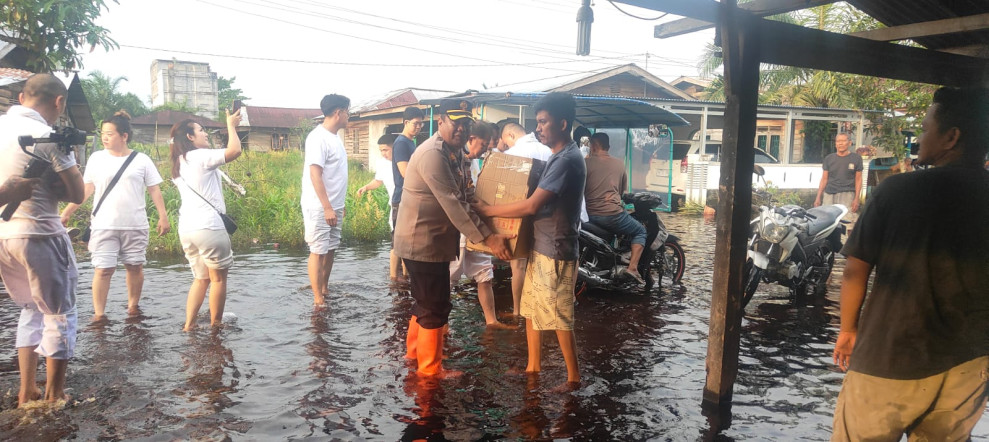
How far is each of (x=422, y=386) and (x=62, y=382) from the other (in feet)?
7.26

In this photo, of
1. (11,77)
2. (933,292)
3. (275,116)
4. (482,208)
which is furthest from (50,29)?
(275,116)

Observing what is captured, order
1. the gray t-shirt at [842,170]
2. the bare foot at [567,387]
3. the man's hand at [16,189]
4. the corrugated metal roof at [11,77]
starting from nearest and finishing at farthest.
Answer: the man's hand at [16,189] → the bare foot at [567,387] → the corrugated metal roof at [11,77] → the gray t-shirt at [842,170]

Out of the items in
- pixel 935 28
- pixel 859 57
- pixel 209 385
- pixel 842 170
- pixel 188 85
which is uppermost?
pixel 188 85

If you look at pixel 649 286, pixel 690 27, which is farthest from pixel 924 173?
pixel 649 286

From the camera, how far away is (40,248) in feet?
12.4

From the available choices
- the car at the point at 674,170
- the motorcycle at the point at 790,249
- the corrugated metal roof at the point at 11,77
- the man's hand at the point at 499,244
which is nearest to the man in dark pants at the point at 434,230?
the man's hand at the point at 499,244

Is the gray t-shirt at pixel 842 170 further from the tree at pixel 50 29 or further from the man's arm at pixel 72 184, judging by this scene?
the tree at pixel 50 29

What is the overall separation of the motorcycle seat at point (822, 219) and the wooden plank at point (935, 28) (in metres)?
3.18

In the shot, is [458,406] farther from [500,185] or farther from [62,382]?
[62,382]

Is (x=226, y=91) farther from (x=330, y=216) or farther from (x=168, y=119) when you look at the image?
(x=330, y=216)

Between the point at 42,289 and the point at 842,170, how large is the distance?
9912mm

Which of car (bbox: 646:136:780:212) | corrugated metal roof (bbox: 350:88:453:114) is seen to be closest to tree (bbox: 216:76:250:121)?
corrugated metal roof (bbox: 350:88:453:114)

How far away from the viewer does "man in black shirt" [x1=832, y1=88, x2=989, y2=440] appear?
2295 millimetres

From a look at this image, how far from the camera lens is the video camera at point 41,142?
353 cm
